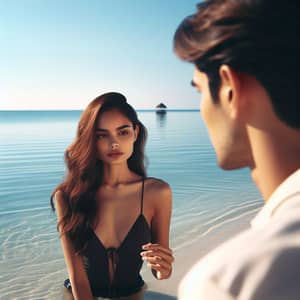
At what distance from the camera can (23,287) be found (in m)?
5.29

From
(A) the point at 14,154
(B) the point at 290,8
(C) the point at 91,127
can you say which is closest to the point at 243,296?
(B) the point at 290,8

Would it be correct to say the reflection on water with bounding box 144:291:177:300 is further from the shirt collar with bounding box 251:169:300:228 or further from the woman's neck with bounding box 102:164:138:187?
the shirt collar with bounding box 251:169:300:228

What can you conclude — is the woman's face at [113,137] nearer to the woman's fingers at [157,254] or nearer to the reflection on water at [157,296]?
the woman's fingers at [157,254]

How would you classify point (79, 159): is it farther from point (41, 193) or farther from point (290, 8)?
point (41, 193)

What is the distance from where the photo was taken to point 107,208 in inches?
113

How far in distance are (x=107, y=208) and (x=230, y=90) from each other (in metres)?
2.13

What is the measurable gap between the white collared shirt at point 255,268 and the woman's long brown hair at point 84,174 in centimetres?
220

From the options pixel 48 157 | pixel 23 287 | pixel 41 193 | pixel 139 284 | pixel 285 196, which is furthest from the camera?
pixel 48 157

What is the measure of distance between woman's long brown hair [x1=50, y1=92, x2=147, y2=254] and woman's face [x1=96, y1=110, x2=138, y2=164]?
0.04 meters

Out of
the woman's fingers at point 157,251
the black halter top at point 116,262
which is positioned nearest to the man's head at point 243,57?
the woman's fingers at point 157,251

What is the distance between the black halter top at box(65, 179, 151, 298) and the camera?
2.74m

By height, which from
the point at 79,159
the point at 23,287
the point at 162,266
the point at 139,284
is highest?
the point at 79,159

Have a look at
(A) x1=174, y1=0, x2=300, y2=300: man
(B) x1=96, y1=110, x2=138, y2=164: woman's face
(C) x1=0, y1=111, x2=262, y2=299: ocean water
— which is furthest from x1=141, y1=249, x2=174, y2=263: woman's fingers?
(C) x1=0, y1=111, x2=262, y2=299: ocean water

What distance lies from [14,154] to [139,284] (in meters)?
16.6
